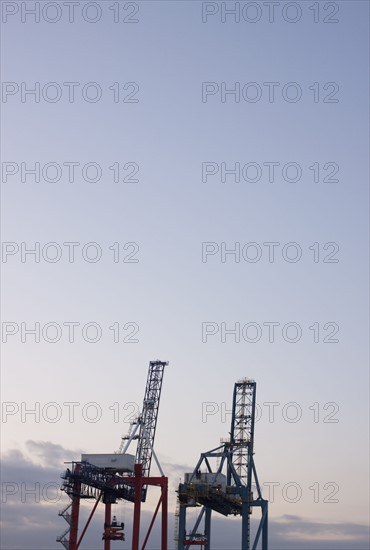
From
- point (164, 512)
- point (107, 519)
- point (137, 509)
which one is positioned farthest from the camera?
point (107, 519)

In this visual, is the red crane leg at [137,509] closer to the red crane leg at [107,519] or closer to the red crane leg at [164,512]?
the red crane leg at [164,512]

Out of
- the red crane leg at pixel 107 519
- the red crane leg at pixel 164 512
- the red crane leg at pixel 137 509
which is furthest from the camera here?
the red crane leg at pixel 107 519

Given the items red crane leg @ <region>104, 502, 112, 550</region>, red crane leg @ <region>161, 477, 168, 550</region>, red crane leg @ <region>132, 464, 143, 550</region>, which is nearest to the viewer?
red crane leg @ <region>132, 464, 143, 550</region>

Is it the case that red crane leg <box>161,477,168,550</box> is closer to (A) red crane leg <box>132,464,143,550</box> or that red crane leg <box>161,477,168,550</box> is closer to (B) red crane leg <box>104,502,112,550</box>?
(A) red crane leg <box>132,464,143,550</box>

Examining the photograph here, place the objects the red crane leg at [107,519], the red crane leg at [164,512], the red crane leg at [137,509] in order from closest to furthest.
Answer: the red crane leg at [137,509], the red crane leg at [164,512], the red crane leg at [107,519]

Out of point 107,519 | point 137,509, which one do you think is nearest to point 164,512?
point 137,509

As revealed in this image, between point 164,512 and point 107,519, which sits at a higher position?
point 164,512

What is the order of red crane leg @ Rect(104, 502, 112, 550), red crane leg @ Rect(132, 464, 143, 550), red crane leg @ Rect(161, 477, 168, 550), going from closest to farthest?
1. red crane leg @ Rect(132, 464, 143, 550)
2. red crane leg @ Rect(161, 477, 168, 550)
3. red crane leg @ Rect(104, 502, 112, 550)

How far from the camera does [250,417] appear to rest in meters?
111

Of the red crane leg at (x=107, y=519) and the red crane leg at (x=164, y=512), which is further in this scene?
the red crane leg at (x=107, y=519)

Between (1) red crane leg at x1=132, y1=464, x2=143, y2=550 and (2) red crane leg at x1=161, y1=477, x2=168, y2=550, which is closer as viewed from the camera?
(1) red crane leg at x1=132, y1=464, x2=143, y2=550

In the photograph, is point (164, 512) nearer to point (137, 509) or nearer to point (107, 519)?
point (137, 509)

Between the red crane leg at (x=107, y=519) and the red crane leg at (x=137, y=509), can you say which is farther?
the red crane leg at (x=107, y=519)

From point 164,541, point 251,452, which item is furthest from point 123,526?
point 251,452
